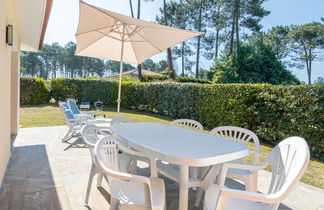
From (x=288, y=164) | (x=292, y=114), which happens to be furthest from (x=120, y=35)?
(x=292, y=114)

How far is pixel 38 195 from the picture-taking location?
2.77 metres

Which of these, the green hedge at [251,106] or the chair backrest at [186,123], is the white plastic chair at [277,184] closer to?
the chair backrest at [186,123]

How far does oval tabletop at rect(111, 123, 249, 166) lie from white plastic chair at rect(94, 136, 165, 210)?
0.27 meters

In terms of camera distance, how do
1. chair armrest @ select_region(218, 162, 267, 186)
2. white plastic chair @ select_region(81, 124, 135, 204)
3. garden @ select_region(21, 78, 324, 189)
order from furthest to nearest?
garden @ select_region(21, 78, 324, 189) → white plastic chair @ select_region(81, 124, 135, 204) → chair armrest @ select_region(218, 162, 267, 186)

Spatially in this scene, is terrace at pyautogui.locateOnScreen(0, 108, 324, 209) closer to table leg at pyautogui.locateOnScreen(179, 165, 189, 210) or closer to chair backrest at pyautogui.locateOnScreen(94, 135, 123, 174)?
table leg at pyautogui.locateOnScreen(179, 165, 189, 210)

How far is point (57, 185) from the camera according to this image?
3072 millimetres

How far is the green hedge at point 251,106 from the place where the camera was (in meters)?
5.01

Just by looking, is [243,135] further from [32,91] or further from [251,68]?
[251,68]

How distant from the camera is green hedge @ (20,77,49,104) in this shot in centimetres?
1223

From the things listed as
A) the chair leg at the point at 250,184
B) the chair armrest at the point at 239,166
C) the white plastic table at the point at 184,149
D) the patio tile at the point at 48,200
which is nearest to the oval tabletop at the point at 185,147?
the white plastic table at the point at 184,149

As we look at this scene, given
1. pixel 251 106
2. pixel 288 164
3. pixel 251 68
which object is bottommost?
pixel 288 164

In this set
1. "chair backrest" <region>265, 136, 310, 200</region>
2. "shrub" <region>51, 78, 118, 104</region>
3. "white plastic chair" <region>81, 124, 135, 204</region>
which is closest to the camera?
"chair backrest" <region>265, 136, 310, 200</region>

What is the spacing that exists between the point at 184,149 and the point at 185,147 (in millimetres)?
88

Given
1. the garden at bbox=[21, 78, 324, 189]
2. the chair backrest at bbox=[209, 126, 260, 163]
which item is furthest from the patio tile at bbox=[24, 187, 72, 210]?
the garden at bbox=[21, 78, 324, 189]
